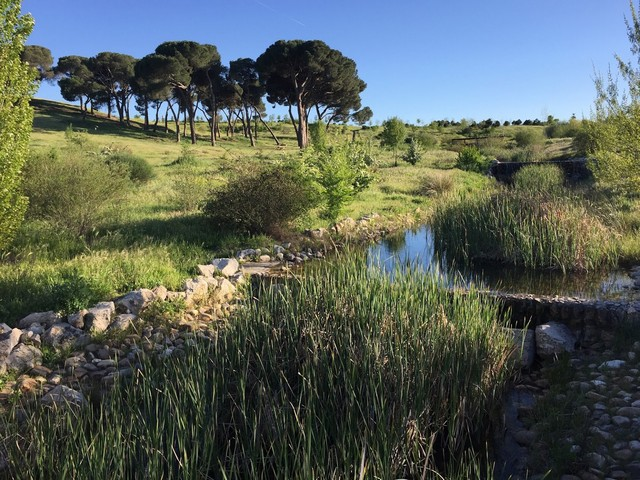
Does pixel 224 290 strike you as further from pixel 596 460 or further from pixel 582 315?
pixel 596 460

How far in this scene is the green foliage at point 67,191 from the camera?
30.1 ft

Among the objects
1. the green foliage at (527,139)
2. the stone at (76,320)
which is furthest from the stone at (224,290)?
the green foliage at (527,139)

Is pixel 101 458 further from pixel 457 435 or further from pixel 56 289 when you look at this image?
pixel 56 289

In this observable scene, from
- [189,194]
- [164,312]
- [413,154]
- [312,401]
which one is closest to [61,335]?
[164,312]

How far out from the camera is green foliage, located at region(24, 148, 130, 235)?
9180 mm

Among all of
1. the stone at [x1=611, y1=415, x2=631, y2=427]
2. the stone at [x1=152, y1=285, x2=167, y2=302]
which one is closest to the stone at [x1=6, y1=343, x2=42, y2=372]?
the stone at [x1=152, y1=285, x2=167, y2=302]

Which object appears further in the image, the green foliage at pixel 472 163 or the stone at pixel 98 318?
the green foliage at pixel 472 163

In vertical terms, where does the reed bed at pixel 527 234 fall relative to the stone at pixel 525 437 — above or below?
above

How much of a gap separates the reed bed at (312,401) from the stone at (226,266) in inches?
138

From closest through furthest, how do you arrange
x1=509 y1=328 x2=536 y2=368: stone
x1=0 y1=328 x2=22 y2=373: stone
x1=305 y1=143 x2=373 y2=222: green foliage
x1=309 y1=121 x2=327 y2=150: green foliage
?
1. x1=0 y1=328 x2=22 y2=373: stone
2. x1=509 y1=328 x2=536 y2=368: stone
3. x1=305 y1=143 x2=373 y2=222: green foliage
4. x1=309 y1=121 x2=327 y2=150: green foliage

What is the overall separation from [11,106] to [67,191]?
13.1 ft

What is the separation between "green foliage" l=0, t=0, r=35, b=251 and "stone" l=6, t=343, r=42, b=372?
5.50 ft

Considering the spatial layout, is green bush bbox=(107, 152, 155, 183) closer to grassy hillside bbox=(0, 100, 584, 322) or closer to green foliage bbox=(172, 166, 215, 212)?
grassy hillside bbox=(0, 100, 584, 322)

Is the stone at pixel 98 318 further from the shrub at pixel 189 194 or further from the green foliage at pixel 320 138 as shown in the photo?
the green foliage at pixel 320 138
